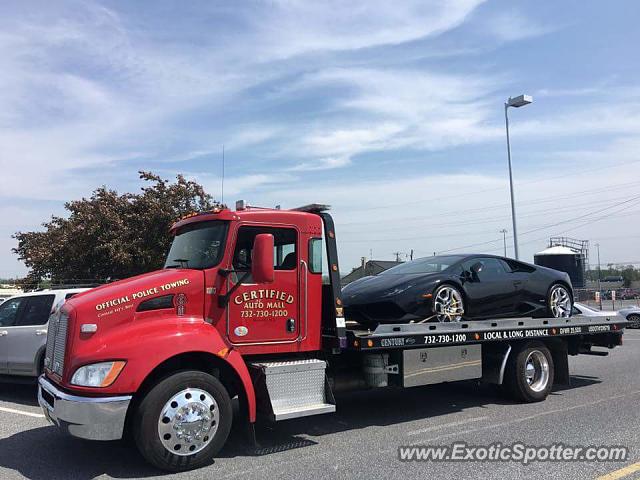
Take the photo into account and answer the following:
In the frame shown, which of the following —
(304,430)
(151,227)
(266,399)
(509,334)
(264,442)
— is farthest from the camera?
(151,227)

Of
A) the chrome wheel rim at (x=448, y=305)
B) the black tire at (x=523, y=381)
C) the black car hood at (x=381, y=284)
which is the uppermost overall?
the black car hood at (x=381, y=284)

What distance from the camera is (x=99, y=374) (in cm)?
483

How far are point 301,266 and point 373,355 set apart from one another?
4.64ft

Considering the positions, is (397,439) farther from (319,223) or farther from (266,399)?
(319,223)

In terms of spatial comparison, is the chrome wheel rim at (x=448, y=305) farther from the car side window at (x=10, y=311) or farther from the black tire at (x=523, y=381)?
the car side window at (x=10, y=311)

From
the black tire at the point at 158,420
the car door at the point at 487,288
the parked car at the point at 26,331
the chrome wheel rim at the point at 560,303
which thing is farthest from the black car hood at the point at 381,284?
the parked car at the point at 26,331

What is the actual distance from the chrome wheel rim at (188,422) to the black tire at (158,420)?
32 mm

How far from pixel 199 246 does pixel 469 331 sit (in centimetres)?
360

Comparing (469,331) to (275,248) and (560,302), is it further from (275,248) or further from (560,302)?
(275,248)

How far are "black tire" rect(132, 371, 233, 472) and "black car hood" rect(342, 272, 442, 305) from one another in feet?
8.90

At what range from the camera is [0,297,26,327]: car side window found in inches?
352

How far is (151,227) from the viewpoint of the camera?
2289 centimetres

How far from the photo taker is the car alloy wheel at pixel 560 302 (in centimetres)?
874

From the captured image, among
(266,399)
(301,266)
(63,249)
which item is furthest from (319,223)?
(63,249)
